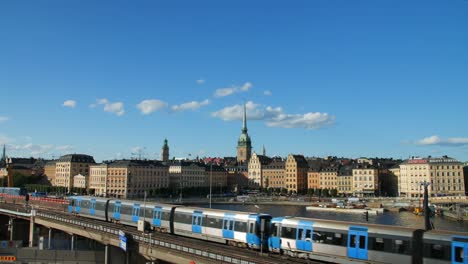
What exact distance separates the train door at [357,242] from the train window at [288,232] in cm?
400

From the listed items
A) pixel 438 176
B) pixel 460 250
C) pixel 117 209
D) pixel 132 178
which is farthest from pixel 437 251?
pixel 132 178

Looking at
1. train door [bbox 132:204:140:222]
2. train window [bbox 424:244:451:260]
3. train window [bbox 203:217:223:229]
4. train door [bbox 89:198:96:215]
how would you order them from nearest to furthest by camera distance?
train window [bbox 424:244:451:260] < train window [bbox 203:217:223:229] < train door [bbox 132:204:140:222] < train door [bbox 89:198:96:215]

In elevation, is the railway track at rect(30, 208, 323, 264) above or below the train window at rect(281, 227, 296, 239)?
below

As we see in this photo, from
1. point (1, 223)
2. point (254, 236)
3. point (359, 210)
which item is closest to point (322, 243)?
point (254, 236)

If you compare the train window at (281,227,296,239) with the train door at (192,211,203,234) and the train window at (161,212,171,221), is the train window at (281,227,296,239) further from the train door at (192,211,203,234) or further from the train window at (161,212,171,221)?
the train window at (161,212,171,221)

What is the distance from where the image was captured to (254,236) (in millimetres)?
31375

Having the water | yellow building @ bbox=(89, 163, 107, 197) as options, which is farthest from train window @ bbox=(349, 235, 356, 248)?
yellow building @ bbox=(89, 163, 107, 197)

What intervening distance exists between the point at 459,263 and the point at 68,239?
180 feet

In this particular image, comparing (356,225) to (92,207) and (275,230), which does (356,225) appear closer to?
(275,230)

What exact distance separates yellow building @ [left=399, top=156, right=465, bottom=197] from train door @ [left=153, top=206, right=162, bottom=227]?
428 ft

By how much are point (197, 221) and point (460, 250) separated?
20.1 m

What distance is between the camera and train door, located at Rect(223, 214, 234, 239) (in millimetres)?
33281

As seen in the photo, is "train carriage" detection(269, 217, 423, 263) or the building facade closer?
"train carriage" detection(269, 217, 423, 263)

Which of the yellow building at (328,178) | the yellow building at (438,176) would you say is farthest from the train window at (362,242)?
the yellow building at (328,178)
